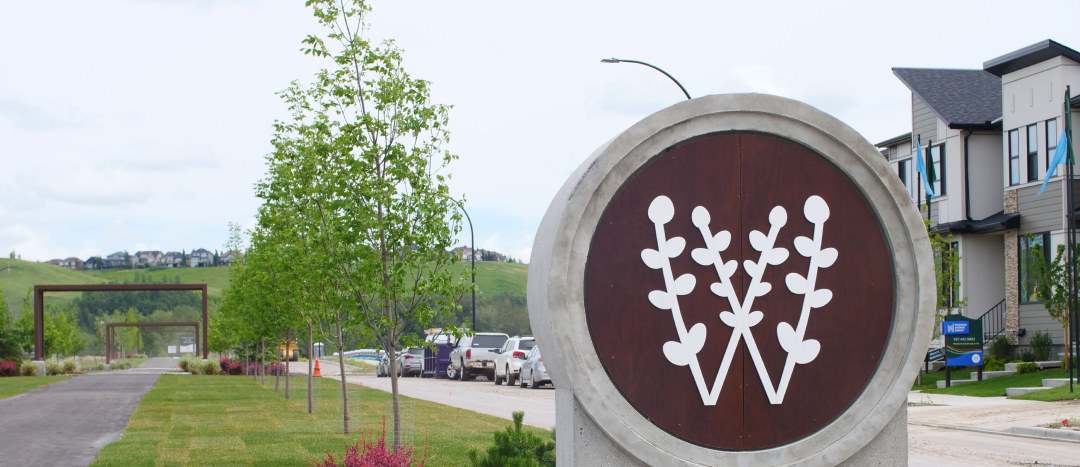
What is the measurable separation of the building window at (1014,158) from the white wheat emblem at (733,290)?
26.8 metres

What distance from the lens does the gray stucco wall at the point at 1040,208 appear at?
2724cm

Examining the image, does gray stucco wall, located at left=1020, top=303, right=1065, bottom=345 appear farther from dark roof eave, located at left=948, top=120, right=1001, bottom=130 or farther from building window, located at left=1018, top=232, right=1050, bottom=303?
dark roof eave, located at left=948, top=120, right=1001, bottom=130

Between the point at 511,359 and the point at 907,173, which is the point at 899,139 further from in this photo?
the point at 511,359

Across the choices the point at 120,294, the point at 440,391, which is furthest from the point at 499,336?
the point at 120,294

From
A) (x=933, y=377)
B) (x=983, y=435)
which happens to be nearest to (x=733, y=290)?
(x=983, y=435)

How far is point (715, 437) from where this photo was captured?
5410mm

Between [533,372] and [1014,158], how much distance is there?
16576 millimetres

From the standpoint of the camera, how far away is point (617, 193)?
5.38m

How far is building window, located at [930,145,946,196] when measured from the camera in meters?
32.7

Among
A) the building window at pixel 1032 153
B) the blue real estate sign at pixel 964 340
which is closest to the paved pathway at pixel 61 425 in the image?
the blue real estate sign at pixel 964 340

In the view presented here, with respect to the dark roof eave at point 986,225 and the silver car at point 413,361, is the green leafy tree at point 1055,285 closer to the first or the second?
the dark roof eave at point 986,225

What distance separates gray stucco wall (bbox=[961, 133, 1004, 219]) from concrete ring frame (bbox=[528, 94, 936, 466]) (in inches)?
1119

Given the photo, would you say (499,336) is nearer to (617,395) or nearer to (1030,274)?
(1030,274)

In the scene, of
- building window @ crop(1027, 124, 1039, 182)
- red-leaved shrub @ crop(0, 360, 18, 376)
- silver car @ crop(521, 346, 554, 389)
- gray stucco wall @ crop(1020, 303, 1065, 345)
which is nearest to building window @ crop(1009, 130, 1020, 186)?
building window @ crop(1027, 124, 1039, 182)
